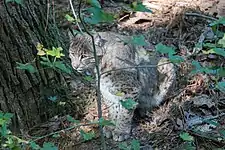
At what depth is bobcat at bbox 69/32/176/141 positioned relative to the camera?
3555 millimetres

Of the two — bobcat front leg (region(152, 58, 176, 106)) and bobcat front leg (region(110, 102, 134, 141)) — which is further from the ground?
bobcat front leg (region(152, 58, 176, 106))

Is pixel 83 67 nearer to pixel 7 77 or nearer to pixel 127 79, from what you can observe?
pixel 127 79

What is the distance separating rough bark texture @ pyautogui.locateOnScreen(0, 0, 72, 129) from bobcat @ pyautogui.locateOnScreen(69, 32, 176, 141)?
318mm

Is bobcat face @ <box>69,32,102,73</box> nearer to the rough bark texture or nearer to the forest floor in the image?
the rough bark texture

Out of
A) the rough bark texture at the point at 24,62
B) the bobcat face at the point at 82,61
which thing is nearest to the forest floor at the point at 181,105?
the rough bark texture at the point at 24,62

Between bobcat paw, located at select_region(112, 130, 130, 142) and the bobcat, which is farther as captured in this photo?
bobcat paw, located at select_region(112, 130, 130, 142)

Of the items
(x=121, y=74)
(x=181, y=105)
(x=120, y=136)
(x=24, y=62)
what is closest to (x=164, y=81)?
(x=181, y=105)

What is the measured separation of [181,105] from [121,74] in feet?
1.90

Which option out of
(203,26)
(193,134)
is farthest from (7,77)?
(203,26)

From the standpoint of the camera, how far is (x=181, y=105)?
3.81m

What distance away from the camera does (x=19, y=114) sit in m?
3.64

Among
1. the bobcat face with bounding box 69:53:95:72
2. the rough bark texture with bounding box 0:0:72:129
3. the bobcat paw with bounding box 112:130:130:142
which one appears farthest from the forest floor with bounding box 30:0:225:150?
the bobcat face with bounding box 69:53:95:72

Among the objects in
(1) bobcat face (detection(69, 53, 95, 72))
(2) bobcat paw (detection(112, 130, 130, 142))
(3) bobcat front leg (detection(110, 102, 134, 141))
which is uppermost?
(1) bobcat face (detection(69, 53, 95, 72))

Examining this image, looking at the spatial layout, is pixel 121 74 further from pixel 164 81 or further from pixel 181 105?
pixel 181 105
